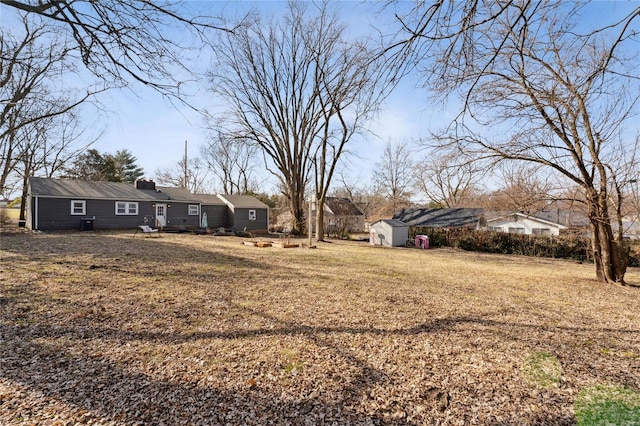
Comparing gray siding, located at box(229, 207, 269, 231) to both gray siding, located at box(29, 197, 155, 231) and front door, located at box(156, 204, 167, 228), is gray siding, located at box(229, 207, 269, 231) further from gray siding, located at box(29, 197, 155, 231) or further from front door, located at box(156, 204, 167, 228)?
gray siding, located at box(29, 197, 155, 231)

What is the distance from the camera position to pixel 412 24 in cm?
249

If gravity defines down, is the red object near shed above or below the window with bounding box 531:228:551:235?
below

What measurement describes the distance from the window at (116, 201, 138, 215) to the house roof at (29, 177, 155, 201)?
0.35 m

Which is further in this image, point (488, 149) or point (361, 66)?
point (488, 149)

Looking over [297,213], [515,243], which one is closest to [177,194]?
[297,213]

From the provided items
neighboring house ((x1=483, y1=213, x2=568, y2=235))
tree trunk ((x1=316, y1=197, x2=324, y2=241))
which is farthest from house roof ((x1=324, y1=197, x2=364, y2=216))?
neighboring house ((x1=483, y1=213, x2=568, y2=235))

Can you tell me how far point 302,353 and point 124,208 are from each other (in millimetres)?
21006

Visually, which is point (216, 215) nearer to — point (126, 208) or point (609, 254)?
point (126, 208)

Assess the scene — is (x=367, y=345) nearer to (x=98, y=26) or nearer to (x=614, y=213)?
(x=98, y=26)

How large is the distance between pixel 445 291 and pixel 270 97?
18416 mm

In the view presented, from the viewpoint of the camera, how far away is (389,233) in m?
17.5

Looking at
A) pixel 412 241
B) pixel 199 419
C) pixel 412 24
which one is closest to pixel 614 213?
pixel 412 24

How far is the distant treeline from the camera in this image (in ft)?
46.4

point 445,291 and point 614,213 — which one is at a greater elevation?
point 614,213
